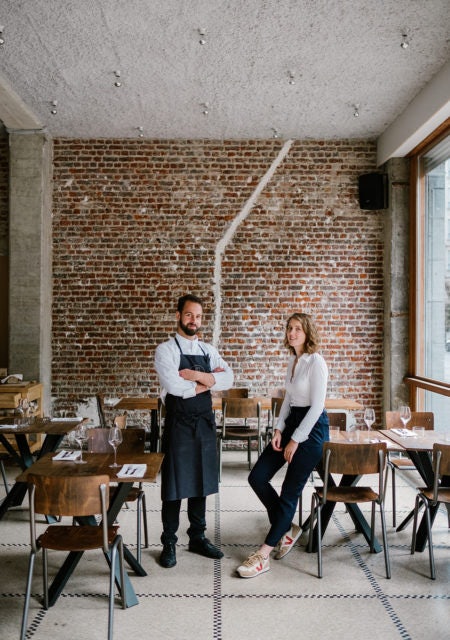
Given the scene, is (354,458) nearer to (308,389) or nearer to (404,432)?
(308,389)

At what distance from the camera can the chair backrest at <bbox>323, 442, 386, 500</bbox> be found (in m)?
4.00

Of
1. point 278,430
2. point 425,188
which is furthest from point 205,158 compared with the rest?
point 278,430

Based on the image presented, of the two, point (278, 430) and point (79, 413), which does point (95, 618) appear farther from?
point (79, 413)

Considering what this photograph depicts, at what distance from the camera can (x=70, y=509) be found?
10.2 ft

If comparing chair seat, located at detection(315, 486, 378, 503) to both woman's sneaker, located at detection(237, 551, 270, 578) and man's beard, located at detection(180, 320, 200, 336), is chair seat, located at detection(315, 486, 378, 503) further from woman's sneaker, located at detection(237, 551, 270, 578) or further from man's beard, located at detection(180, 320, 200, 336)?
man's beard, located at detection(180, 320, 200, 336)

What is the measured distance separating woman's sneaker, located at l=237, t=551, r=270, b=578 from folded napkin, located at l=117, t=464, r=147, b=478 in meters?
1.00

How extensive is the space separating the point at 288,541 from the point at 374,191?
203 inches

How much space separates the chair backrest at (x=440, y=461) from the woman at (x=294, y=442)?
2.50 ft

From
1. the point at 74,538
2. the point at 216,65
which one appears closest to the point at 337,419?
the point at 74,538

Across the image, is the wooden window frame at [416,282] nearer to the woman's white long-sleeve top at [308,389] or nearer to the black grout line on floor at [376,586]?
the black grout line on floor at [376,586]

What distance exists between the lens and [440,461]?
4008mm

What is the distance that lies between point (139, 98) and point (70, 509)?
5082mm

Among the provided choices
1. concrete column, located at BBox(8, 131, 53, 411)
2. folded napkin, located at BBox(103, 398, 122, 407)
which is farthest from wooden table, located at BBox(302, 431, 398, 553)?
concrete column, located at BBox(8, 131, 53, 411)

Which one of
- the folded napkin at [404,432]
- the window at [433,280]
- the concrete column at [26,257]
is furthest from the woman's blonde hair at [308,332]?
the concrete column at [26,257]
